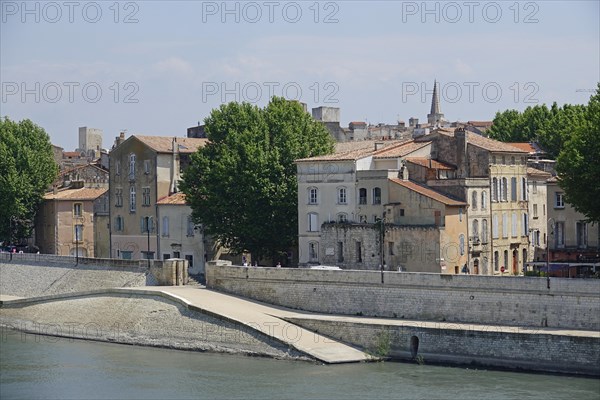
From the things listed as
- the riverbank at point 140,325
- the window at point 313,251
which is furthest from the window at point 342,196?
the riverbank at point 140,325

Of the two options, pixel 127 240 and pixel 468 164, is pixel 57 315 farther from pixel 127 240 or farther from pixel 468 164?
pixel 468 164

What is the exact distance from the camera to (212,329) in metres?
51.2

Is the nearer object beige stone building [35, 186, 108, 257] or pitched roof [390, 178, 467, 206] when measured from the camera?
pitched roof [390, 178, 467, 206]

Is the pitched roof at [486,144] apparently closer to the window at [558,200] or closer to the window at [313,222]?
the window at [558,200]

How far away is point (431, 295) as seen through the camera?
48.5 m

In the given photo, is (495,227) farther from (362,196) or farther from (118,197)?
(118,197)

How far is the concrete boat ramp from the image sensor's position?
47.2 m

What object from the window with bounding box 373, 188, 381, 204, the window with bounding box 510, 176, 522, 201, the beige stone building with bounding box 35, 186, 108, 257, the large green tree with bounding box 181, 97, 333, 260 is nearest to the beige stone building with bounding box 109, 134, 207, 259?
the large green tree with bounding box 181, 97, 333, 260

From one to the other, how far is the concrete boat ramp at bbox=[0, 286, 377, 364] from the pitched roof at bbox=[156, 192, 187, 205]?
9398 millimetres

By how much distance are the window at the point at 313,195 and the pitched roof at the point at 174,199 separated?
1038 cm

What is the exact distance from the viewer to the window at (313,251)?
58.3 meters

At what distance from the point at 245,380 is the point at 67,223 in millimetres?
37379

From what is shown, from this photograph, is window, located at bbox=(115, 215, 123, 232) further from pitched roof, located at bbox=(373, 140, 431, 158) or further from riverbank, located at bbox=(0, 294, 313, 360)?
pitched roof, located at bbox=(373, 140, 431, 158)

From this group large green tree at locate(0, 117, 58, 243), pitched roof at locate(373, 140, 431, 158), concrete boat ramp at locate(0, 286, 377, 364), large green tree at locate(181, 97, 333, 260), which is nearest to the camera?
concrete boat ramp at locate(0, 286, 377, 364)
